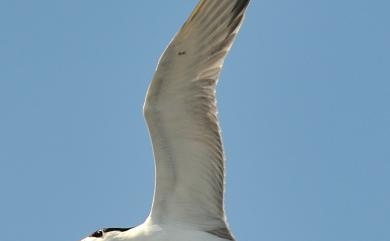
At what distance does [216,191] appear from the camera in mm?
30734

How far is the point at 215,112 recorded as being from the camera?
99.6 feet

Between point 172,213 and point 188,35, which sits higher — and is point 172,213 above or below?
below

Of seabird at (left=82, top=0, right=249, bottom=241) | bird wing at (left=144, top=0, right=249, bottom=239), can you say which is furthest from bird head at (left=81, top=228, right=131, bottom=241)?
bird wing at (left=144, top=0, right=249, bottom=239)

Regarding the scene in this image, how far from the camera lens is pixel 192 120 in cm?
3028

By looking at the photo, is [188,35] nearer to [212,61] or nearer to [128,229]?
[212,61]

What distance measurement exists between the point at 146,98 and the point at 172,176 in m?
1.19

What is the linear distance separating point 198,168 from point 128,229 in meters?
1.20

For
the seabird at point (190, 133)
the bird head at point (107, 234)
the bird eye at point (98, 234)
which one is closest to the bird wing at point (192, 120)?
the seabird at point (190, 133)

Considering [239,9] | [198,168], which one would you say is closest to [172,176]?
[198,168]

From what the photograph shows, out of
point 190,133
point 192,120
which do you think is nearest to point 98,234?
point 190,133

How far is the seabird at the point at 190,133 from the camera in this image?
2992 cm

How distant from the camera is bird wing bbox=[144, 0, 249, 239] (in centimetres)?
2991

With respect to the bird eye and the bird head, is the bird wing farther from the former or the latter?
the bird eye

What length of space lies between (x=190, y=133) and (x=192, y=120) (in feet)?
0.61
